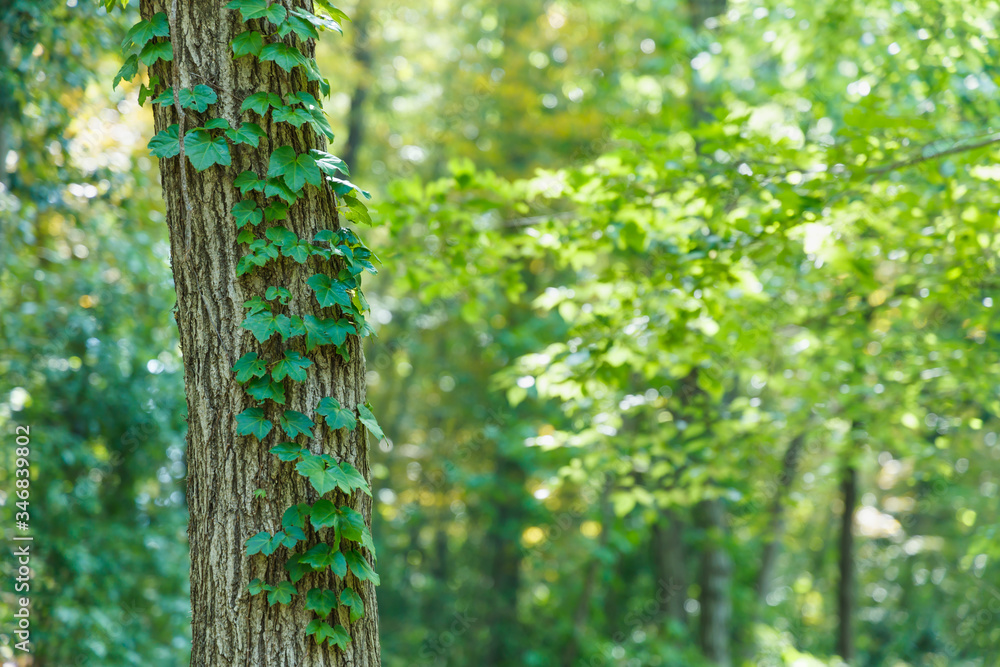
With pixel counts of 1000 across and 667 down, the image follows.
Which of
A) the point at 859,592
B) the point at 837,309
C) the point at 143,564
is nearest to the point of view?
the point at 837,309

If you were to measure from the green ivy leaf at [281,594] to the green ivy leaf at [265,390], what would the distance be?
1.46ft

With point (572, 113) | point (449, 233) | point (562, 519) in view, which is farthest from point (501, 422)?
point (449, 233)

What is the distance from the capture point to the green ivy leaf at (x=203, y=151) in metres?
1.72

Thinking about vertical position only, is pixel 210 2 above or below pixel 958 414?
above

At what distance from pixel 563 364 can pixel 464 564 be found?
9.40 meters

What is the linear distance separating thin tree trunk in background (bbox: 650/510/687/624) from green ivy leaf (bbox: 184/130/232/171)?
27.1 ft

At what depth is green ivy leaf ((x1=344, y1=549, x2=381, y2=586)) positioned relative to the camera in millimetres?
1726

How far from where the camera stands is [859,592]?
1274 cm

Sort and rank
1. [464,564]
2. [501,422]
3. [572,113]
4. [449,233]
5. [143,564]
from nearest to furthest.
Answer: [449,233], [143,564], [572,113], [501,422], [464,564]

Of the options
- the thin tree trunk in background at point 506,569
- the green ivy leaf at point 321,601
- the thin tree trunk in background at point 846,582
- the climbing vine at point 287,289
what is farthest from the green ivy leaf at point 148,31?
the thin tree trunk in background at point 846,582

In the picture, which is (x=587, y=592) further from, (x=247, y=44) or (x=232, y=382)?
(x=247, y=44)

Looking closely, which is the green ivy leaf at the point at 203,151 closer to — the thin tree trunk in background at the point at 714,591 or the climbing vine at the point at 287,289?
the climbing vine at the point at 287,289

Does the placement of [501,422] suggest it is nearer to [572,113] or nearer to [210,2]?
[572,113]

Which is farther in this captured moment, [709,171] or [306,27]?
[709,171]
